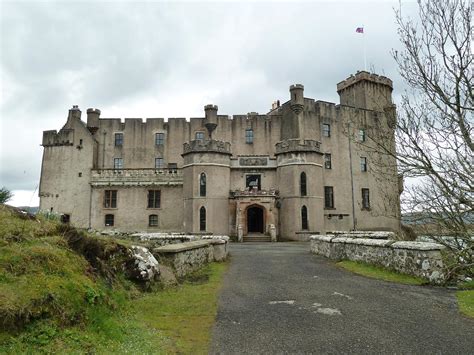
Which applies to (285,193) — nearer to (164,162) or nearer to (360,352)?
(164,162)

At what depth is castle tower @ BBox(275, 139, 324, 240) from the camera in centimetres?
2983

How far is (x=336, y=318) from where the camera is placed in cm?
639

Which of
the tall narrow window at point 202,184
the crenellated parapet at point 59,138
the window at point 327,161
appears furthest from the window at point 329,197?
the crenellated parapet at point 59,138

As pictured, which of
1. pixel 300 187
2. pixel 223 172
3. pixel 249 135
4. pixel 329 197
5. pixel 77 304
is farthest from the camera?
pixel 249 135

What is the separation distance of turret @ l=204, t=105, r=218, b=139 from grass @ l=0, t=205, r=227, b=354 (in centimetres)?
2989

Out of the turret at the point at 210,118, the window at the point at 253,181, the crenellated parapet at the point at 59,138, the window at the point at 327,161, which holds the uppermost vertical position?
the turret at the point at 210,118

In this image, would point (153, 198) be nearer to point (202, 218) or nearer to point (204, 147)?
point (202, 218)

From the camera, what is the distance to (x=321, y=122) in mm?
37000

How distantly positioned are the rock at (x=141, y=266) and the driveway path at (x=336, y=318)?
175 cm

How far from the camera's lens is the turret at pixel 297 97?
35438 millimetres

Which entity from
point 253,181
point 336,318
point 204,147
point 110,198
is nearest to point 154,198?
point 110,198

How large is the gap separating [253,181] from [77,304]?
91.2 ft

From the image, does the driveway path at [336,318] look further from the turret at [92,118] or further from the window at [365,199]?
the turret at [92,118]

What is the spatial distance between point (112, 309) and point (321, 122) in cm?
3400
